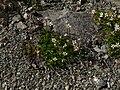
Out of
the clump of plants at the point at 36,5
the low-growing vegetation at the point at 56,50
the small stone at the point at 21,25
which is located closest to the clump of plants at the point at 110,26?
the low-growing vegetation at the point at 56,50

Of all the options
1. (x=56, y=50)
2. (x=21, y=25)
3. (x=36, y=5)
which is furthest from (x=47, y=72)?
(x=36, y=5)

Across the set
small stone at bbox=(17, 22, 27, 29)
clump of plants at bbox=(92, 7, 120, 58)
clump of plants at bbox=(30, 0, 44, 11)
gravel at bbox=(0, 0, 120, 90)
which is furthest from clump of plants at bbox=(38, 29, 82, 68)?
clump of plants at bbox=(30, 0, 44, 11)

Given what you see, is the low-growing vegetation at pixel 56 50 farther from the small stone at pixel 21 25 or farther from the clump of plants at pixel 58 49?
the small stone at pixel 21 25

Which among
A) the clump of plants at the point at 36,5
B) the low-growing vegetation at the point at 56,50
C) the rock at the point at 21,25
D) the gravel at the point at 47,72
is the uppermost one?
the clump of plants at the point at 36,5


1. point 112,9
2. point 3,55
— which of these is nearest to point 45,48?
point 3,55

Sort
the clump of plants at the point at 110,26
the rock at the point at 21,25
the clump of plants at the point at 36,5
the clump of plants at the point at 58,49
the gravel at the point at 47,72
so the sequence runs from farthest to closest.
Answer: the clump of plants at the point at 36,5 → the rock at the point at 21,25 → the clump of plants at the point at 110,26 → the clump of plants at the point at 58,49 → the gravel at the point at 47,72

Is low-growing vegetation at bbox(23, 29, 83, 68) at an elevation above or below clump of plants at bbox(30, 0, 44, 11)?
below

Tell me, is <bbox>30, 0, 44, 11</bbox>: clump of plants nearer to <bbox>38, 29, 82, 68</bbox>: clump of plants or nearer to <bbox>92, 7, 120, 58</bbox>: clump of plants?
<bbox>38, 29, 82, 68</bbox>: clump of plants
